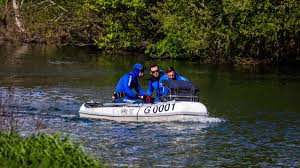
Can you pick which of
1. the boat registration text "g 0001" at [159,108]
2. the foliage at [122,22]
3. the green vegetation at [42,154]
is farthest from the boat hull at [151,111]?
the foliage at [122,22]

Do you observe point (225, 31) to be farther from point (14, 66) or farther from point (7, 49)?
point (7, 49)

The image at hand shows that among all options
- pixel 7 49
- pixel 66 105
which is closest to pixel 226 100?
pixel 66 105

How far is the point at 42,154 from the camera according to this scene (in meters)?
11.2

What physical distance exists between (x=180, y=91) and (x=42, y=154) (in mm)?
10154

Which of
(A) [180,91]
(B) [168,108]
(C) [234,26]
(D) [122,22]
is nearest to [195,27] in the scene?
(C) [234,26]

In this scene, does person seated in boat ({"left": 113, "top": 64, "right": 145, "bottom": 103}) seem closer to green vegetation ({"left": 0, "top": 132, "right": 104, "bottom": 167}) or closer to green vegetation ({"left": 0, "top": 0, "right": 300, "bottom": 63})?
green vegetation ({"left": 0, "top": 132, "right": 104, "bottom": 167})

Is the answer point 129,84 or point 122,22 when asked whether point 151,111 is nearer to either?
point 129,84

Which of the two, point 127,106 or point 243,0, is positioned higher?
point 243,0

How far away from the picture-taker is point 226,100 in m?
26.4

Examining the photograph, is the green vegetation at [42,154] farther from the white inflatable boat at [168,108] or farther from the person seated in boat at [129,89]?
the person seated in boat at [129,89]

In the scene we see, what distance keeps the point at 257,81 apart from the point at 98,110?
11818 millimetres

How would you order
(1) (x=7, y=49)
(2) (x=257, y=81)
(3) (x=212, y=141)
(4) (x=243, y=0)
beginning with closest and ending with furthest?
(3) (x=212, y=141) → (2) (x=257, y=81) → (4) (x=243, y=0) → (1) (x=7, y=49)

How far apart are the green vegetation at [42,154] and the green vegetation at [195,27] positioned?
78.6 feet

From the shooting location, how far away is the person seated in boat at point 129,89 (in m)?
21.9
